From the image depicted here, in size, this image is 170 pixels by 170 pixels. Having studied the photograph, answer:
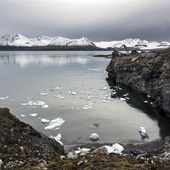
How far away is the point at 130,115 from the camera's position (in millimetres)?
25938

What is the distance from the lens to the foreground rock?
8594mm

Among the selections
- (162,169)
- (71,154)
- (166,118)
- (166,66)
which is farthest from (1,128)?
(166,66)

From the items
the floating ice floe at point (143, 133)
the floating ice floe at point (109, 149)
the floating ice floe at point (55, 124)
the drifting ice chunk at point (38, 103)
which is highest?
the floating ice floe at point (109, 149)

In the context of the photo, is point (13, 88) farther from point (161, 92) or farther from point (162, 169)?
point (162, 169)

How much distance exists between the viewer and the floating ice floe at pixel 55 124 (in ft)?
69.1

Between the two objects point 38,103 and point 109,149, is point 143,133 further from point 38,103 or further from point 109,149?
point 38,103

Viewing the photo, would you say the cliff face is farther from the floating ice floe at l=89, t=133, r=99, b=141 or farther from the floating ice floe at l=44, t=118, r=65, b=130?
the floating ice floe at l=44, t=118, r=65, b=130

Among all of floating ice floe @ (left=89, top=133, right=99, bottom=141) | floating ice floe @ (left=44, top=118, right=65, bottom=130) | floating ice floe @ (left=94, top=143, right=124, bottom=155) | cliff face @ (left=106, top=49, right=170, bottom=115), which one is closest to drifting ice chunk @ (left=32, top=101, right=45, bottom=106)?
floating ice floe @ (left=44, top=118, right=65, bottom=130)

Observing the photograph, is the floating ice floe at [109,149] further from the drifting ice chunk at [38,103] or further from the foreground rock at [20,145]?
the drifting ice chunk at [38,103]

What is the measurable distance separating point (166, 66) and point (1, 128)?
28.3m

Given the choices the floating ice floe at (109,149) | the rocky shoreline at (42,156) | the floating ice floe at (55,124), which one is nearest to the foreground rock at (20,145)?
the rocky shoreline at (42,156)

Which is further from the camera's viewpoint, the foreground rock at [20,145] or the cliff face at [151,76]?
the cliff face at [151,76]

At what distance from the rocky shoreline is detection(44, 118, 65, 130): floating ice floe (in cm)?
876

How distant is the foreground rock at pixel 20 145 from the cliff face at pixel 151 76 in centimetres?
1825
